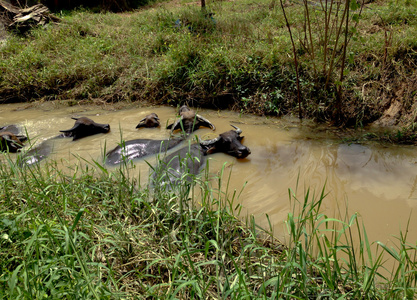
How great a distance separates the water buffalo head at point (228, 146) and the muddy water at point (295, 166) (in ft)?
0.29

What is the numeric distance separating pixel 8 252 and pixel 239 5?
353 inches

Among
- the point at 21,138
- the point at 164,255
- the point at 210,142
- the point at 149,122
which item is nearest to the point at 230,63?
the point at 149,122

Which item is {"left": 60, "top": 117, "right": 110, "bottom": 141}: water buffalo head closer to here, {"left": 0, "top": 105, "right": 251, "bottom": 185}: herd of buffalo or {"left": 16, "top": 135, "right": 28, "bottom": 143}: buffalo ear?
{"left": 0, "top": 105, "right": 251, "bottom": 185}: herd of buffalo

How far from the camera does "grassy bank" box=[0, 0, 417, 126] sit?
16.5 feet

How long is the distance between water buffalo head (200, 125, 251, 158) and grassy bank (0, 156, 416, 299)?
111cm

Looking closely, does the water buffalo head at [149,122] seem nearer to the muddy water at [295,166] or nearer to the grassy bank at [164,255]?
the muddy water at [295,166]

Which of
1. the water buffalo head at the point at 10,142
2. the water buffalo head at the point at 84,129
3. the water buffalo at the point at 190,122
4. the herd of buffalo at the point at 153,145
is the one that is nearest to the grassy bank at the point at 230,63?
the water buffalo at the point at 190,122

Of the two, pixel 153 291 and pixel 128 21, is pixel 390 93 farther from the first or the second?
pixel 128 21

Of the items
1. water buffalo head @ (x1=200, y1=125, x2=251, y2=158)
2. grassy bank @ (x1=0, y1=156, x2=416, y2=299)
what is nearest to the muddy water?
water buffalo head @ (x1=200, y1=125, x2=251, y2=158)

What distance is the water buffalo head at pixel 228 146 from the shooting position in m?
4.00

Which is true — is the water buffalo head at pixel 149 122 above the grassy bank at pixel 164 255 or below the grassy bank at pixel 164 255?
below

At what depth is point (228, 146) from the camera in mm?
4129

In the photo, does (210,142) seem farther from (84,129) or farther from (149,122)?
(84,129)

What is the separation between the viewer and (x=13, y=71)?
6.90m
